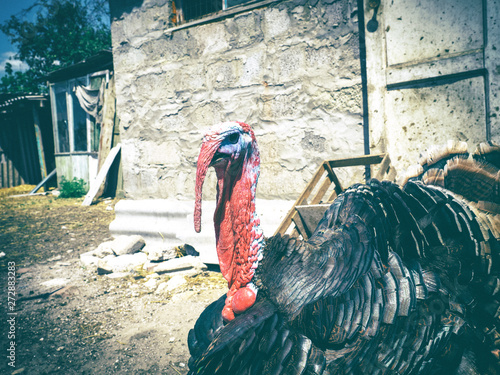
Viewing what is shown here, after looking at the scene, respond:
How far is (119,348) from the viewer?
2.55 meters

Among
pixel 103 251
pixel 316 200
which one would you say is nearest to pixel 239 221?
pixel 316 200

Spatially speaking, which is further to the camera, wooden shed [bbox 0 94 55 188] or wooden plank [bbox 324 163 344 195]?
wooden shed [bbox 0 94 55 188]

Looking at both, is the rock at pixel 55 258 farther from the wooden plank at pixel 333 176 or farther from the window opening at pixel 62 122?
the window opening at pixel 62 122

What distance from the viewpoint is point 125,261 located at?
4.17m

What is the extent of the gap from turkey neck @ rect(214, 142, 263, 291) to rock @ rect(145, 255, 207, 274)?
2.25 meters

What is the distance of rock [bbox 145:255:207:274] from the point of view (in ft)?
12.9

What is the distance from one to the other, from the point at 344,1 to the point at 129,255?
4.01 m

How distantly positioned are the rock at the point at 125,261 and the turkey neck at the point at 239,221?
2754 millimetres

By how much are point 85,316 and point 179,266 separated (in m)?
1.16

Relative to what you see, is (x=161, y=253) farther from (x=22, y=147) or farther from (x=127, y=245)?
(x=22, y=147)

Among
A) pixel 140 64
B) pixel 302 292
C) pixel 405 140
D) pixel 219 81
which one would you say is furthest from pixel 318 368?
pixel 140 64

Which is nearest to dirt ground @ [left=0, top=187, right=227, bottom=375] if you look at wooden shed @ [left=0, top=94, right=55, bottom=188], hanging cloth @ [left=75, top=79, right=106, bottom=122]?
hanging cloth @ [left=75, top=79, right=106, bottom=122]

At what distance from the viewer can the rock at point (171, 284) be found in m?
3.50

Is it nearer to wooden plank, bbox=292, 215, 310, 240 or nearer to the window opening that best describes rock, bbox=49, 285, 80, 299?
wooden plank, bbox=292, 215, 310, 240
